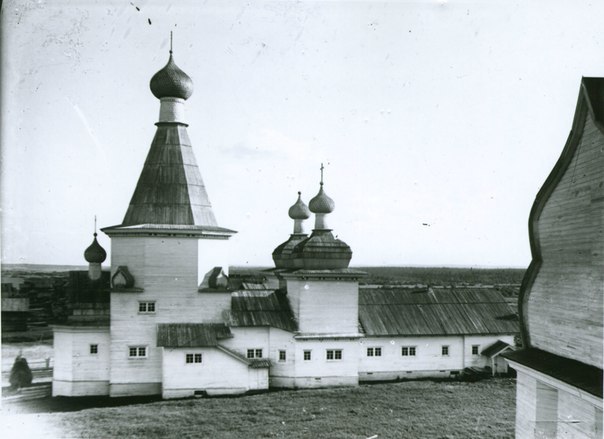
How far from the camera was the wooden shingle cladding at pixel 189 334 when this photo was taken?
20969mm

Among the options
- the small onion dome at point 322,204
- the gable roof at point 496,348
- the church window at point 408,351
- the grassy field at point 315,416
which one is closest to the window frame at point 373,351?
the church window at point 408,351

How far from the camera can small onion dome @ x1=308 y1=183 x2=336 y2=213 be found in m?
24.8

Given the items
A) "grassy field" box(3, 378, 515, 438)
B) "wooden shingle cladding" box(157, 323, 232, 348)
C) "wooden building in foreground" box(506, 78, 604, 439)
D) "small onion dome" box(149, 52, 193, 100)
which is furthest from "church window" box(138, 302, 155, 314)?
"wooden building in foreground" box(506, 78, 604, 439)

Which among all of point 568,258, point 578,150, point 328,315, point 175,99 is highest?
point 175,99

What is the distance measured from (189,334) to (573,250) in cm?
1525


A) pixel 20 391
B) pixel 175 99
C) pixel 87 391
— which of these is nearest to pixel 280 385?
pixel 87 391

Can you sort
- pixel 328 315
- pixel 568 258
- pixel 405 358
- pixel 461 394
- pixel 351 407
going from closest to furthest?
pixel 568 258 < pixel 351 407 < pixel 461 394 < pixel 328 315 < pixel 405 358

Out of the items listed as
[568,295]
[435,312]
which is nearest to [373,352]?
[435,312]

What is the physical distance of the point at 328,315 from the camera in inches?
904

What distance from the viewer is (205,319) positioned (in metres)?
22.0

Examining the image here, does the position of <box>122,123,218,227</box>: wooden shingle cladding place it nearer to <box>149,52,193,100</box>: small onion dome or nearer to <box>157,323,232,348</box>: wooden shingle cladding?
<box>149,52,193,100</box>: small onion dome

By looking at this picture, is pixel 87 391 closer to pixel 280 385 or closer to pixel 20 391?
pixel 20 391

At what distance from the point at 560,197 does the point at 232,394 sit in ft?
49.5

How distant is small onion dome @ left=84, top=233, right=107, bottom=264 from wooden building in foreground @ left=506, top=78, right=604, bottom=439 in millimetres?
18106
